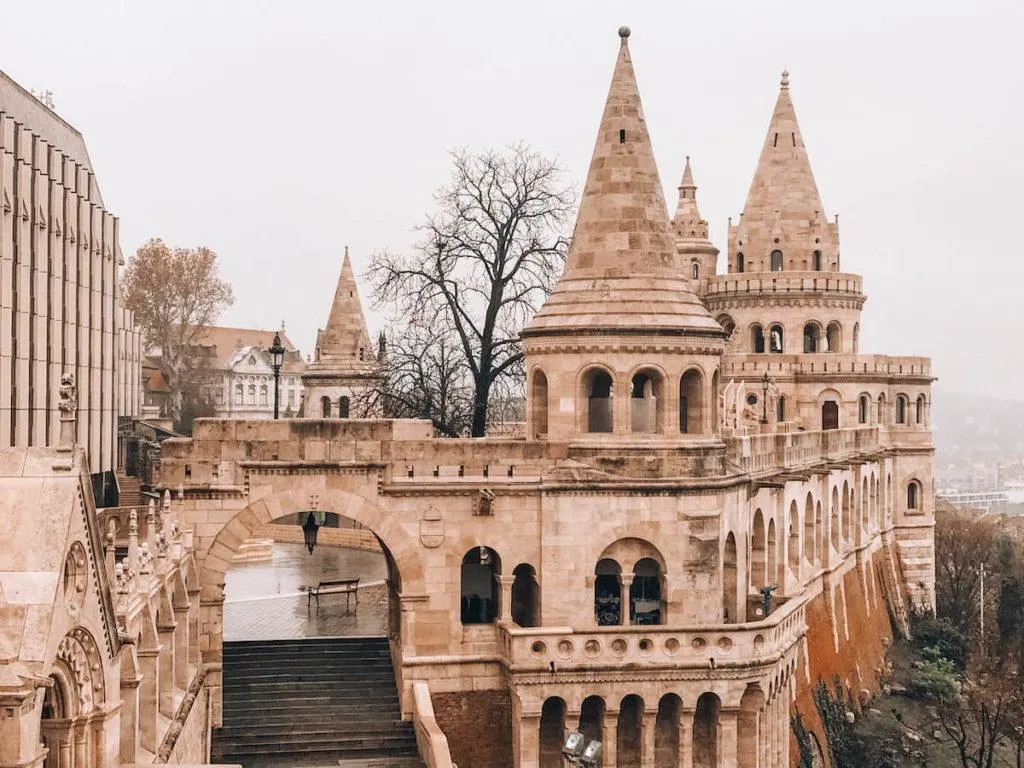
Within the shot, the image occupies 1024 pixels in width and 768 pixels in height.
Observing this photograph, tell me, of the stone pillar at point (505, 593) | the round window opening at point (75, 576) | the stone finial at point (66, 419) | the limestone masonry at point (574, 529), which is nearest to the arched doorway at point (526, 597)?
the limestone masonry at point (574, 529)

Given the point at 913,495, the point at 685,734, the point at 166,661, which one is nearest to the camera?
the point at 166,661

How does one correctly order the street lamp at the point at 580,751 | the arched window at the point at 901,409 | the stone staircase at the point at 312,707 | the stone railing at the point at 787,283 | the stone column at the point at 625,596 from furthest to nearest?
the arched window at the point at 901,409 → the stone railing at the point at 787,283 → the stone column at the point at 625,596 → the stone staircase at the point at 312,707 → the street lamp at the point at 580,751

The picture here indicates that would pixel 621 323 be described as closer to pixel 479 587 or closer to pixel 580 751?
pixel 479 587

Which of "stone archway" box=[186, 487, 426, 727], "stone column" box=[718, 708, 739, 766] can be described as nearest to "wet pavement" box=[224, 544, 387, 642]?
"stone archway" box=[186, 487, 426, 727]

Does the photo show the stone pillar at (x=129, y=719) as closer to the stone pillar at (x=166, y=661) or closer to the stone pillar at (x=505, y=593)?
the stone pillar at (x=166, y=661)

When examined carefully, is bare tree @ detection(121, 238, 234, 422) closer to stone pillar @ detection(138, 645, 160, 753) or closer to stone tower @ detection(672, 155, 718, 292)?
stone tower @ detection(672, 155, 718, 292)

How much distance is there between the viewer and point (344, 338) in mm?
52719

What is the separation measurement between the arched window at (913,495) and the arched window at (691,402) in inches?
1262

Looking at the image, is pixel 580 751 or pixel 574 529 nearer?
pixel 580 751

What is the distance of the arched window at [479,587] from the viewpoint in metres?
25.2

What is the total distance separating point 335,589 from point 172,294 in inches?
1702

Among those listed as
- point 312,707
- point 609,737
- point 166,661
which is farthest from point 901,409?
point 166,661

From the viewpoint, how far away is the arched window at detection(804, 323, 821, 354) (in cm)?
5371

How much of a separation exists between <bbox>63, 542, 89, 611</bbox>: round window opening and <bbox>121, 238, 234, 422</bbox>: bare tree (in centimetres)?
6251
